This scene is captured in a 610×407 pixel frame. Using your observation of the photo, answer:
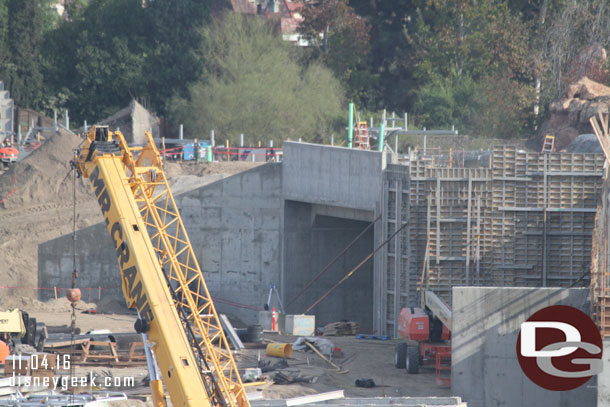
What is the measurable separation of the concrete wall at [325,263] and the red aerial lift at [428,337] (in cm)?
1203

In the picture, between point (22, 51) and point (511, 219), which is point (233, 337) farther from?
point (22, 51)

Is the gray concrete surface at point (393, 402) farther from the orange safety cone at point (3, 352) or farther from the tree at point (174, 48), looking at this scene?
the tree at point (174, 48)

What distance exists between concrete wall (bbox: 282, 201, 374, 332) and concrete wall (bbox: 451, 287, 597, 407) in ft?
50.4

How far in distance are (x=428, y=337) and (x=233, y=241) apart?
592 inches

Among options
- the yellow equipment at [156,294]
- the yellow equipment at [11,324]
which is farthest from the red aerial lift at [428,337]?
the yellow equipment at [11,324]

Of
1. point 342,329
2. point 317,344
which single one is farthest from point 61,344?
point 342,329

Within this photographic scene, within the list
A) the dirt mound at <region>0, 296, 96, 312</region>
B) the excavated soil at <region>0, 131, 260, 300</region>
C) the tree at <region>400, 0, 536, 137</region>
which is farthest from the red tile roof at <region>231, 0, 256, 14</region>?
the dirt mound at <region>0, 296, 96, 312</region>

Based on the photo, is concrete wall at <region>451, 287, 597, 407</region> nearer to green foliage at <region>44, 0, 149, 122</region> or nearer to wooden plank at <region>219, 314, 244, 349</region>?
wooden plank at <region>219, 314, 244, 349</region>

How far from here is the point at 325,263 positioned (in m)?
44.1

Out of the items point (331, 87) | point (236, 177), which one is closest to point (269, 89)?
point (331, 87)

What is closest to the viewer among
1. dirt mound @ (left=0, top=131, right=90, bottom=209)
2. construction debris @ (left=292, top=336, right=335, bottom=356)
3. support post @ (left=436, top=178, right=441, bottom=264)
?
construction debris @ (left=292, top=336, right=335, bottom=356)

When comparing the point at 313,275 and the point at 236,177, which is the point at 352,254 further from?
the point at 236,177

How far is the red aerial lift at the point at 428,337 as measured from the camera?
30.5 meters

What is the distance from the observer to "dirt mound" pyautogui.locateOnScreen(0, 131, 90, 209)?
47.3 m
